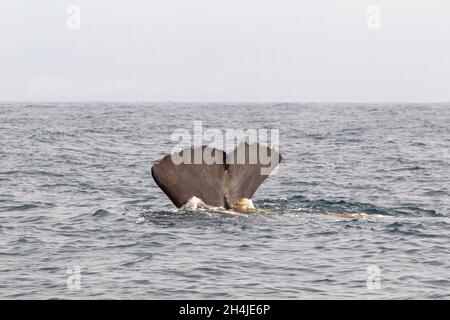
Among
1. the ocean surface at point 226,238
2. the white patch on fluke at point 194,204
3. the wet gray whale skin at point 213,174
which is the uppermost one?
the wet gray whale skin at point 213,174

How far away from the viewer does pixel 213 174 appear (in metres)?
16.7

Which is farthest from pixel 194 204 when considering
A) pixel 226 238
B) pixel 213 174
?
pixel 226 238

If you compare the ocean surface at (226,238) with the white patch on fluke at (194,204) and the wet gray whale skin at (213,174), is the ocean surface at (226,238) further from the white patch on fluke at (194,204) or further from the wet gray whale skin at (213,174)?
the wet gray whale skin at (213,174)

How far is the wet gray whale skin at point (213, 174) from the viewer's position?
16.2 metres

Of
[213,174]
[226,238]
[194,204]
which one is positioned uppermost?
[213,174]

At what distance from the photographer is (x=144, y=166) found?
108 feet

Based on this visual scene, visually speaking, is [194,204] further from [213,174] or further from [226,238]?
[226,238]

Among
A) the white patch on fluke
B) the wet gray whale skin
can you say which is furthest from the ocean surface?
the wet gray whale skin

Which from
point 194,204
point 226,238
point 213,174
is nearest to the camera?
point 226,238

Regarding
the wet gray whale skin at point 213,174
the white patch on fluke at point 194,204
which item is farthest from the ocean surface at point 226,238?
the wet gray whale skin at point 213,174

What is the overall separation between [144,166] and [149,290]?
20.6 meters
